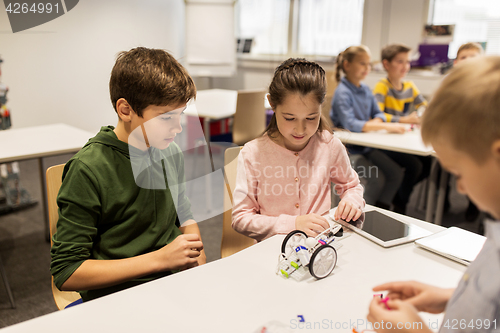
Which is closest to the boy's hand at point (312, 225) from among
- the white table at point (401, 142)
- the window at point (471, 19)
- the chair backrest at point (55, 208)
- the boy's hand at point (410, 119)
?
the chair backrest at point (55, 208)

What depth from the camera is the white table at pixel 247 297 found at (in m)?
0.66

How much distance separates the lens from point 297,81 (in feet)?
3.69

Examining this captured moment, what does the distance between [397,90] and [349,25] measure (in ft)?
7.68

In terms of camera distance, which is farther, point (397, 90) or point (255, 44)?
point (255, 44)

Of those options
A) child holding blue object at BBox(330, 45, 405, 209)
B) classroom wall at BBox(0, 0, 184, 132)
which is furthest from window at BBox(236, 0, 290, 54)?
child holding blue object at BBox(330, 45, 405, 209)

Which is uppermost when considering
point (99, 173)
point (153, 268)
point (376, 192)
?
point (99, 173)

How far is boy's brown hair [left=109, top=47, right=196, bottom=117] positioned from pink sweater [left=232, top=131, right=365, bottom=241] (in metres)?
0.36

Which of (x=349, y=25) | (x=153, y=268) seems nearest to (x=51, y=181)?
(x=153, y=268)

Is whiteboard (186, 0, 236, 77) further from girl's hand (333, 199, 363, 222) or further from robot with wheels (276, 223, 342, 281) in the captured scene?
robot with wheels (276, 223, 342, 281)

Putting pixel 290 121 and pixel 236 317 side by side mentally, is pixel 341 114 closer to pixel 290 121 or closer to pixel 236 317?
pixel 290 121

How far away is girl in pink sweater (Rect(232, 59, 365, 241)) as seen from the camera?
113cm

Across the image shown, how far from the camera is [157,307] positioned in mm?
702

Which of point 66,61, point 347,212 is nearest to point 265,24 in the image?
point 66,61

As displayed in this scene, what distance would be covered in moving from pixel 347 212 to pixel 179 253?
0.49 meters
